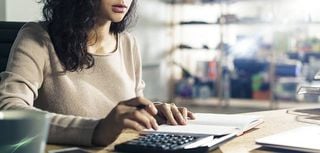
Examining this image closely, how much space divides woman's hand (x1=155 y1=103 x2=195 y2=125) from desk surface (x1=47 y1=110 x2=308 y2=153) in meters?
0.07

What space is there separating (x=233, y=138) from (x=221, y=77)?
13.3 ft

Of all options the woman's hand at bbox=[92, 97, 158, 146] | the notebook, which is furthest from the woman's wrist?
the notebook

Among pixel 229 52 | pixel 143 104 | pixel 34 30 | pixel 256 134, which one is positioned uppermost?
pixel 34 30

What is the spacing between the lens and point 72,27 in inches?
50.3

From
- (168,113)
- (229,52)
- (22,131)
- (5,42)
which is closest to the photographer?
(22,131)

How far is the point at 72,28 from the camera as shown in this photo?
1.28m

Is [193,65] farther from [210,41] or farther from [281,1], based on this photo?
[281,1]

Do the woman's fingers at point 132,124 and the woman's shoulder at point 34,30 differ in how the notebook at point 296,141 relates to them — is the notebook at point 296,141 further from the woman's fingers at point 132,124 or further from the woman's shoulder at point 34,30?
the woman's shoulder at point 34,30

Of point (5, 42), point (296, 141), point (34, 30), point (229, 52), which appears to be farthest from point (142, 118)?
point (229, 52)

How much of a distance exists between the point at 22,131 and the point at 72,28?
0.79 m

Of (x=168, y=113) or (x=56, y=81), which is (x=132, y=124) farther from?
(x=56, y=81)

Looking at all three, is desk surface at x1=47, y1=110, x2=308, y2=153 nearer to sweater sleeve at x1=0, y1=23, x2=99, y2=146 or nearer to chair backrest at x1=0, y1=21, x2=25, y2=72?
sweater sleeve at x1=0, y1=23, x2=99, y2=146

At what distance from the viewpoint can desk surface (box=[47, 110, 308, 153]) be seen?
0.84m

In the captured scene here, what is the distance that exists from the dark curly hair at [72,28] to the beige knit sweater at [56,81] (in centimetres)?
2
